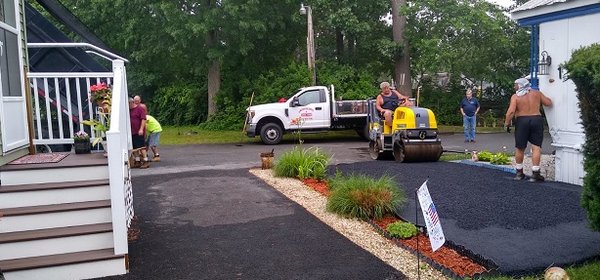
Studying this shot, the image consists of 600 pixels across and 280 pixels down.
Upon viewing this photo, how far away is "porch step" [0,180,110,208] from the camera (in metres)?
5.02

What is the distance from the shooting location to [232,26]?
1938 cm

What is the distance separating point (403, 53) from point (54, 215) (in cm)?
1818

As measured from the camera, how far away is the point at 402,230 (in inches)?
224

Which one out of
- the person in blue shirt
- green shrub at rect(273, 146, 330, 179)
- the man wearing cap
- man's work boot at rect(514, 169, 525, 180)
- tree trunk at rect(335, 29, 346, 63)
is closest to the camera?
the man wearing cap

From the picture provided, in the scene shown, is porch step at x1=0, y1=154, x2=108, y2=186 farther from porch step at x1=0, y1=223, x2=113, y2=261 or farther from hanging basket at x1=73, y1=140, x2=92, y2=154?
hanging basket at x1=73, y1=140, x2=92, y2=154

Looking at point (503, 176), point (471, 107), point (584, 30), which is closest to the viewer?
point (584, 30)

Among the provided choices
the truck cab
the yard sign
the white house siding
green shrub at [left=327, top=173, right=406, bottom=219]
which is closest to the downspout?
the white house siding

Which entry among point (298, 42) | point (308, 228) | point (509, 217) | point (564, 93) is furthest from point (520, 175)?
point (298, 42)

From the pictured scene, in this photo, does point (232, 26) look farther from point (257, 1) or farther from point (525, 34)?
point (525, 34)

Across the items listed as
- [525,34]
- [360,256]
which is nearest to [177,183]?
[360,256]

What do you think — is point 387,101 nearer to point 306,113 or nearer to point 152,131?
point 152,131

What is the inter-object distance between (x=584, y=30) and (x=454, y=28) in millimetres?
12595

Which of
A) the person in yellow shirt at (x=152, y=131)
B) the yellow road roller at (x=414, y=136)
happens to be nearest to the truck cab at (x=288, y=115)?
the person in yellow shirt at (x=152, y=131)

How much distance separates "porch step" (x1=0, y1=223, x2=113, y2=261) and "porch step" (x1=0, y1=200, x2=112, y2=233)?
0.22 ft
